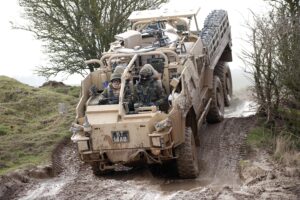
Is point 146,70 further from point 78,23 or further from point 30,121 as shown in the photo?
point 78,23

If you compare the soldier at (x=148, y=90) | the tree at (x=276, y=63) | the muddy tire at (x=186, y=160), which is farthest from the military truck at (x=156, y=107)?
the tree at (x=276, y=63)

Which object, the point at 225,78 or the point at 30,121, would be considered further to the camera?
the point at 225,78

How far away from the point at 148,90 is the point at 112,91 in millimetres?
667

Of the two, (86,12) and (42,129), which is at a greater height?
(86,12)

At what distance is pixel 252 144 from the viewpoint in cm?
1413

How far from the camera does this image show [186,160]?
12.7 m

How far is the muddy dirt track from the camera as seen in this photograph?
11.1 metres

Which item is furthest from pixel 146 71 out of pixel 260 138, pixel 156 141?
pixel 260 138

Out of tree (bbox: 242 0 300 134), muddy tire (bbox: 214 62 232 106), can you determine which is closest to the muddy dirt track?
tree (bbox: 242 0 300 134)

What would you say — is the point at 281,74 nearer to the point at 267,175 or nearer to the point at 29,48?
the point at 267,175

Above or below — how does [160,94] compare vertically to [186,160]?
above

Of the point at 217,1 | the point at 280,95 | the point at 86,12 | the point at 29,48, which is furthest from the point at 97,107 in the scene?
the point at 29,48

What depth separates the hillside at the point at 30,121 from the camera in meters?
14.4

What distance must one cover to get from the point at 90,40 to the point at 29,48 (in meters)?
31.4
